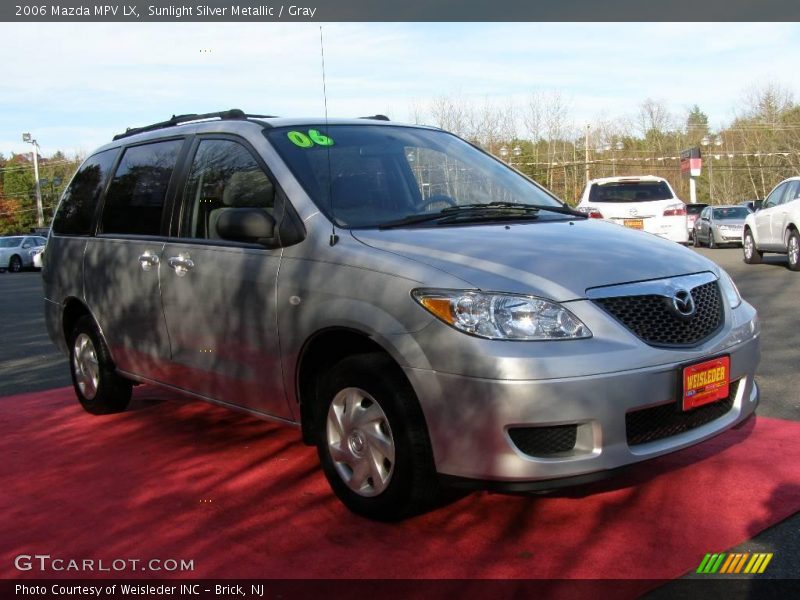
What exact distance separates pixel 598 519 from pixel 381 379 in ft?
3.78

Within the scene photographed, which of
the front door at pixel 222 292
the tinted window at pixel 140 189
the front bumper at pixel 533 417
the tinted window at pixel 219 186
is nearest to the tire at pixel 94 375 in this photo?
the tinted window at pixel 140 189

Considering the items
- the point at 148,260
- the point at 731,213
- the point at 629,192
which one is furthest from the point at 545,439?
the point at 731,213

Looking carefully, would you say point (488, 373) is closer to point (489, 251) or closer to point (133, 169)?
point (489, 251)

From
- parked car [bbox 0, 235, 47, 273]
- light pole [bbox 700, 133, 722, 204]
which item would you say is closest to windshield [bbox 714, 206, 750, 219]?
parked car [bbox 0, 235, 47, 273]

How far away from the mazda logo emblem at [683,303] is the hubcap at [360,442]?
49.9 inches

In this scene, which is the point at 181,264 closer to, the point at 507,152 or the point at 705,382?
the point at 705,382

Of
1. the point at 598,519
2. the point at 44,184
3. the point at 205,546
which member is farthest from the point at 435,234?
the point at 44,184

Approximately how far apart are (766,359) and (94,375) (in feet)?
17.0

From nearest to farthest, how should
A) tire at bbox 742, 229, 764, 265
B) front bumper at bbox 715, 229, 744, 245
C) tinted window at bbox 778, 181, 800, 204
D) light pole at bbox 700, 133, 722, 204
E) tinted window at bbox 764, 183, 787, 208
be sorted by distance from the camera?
tinted window at bbox 778, 181, 800, 204 → tinted window at bbox 764, 183, 787, 208 → tire at bbox 742, 229, 764, 265 → front bumper at bbox 715, 229, 744, 245 → light pole at bbox 700, 133, 722, 204

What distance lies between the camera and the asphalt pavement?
329 centimetres

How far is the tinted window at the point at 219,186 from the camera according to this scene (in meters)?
4.24

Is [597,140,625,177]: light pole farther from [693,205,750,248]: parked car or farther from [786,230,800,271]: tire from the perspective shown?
[786,230,800,271]: tire

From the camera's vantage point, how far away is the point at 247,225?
390 centimetres

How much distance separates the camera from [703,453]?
14.3 feet
